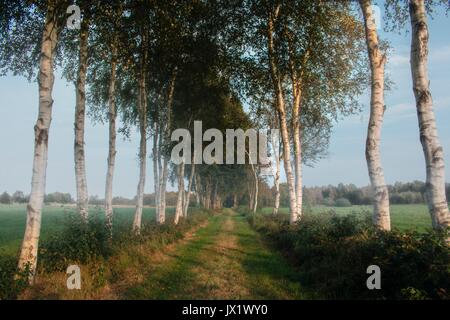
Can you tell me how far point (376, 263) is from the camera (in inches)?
379

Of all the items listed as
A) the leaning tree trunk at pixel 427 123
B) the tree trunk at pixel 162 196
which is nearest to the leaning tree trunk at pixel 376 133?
the leaning tree trunk at pixel 427 123

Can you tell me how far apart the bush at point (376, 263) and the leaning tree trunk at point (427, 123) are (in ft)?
3.39

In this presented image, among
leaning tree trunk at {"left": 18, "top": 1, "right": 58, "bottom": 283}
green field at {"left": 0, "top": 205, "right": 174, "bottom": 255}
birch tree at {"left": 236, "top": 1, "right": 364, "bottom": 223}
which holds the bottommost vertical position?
green field at {"left": 0, "top": 205, "right": 174, "bottom": 255}

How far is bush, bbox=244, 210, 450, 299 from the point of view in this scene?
8.21m

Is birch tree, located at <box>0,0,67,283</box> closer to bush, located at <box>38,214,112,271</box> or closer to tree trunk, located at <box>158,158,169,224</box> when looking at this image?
bush, located at <box>38,214,112,271</box>

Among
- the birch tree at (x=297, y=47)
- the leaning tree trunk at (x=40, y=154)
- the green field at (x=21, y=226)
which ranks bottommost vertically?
the green field at (x=21, y=226)

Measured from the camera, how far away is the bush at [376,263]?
26.9 feet

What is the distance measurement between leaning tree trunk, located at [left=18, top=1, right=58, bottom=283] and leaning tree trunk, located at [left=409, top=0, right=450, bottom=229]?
34.1 feet

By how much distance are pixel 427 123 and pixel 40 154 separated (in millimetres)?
10654

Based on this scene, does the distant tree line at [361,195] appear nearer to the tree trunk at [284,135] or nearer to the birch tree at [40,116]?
the tree trunk at [284,135]

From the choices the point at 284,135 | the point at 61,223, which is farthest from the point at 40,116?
the point at 284,135

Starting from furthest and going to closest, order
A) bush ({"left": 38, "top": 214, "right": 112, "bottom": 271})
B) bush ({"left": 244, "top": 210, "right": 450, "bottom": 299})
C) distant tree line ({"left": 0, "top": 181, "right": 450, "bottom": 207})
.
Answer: distant tree line ({"left": 0, "top": 181, "right": 450, "bottom": 207}), bush ({"left": 38, "top": 214, "right": 112, "bottom": 271}), bush ({"left": 244, "top": 210, "right": 450, "bottom": 299})

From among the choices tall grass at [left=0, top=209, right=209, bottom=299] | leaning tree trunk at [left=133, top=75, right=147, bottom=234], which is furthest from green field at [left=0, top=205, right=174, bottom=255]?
leaning tree trunk at [left=133, top=75, right=147, bottom=234]
